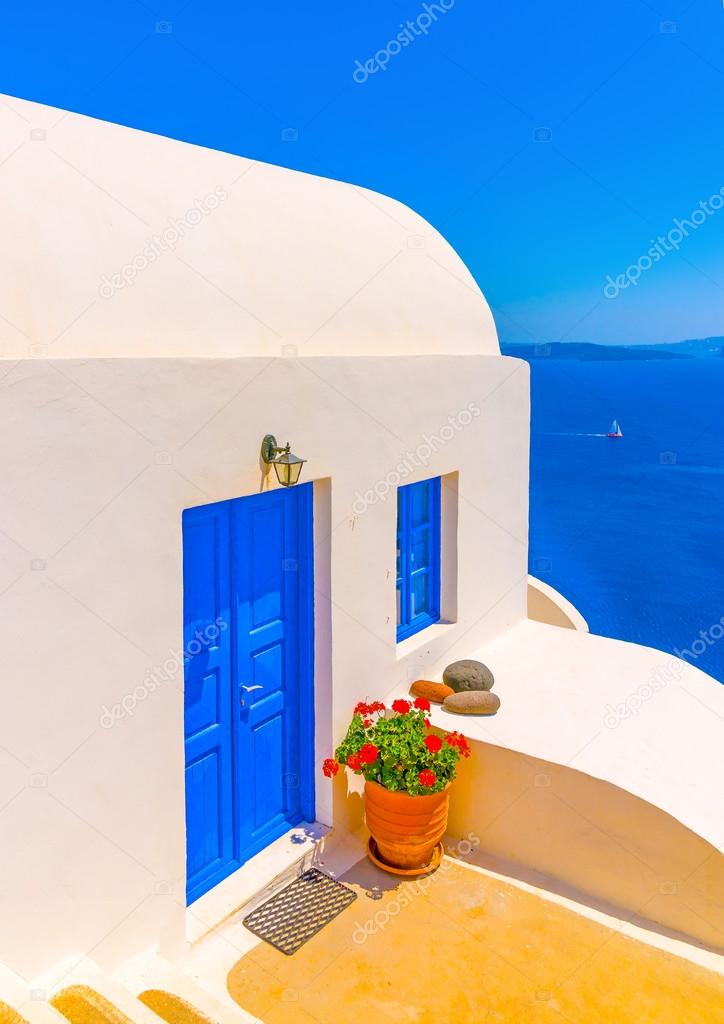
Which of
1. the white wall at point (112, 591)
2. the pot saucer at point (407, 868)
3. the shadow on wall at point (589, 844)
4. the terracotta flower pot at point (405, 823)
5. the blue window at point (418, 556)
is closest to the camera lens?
the white wall at point (112, 591)

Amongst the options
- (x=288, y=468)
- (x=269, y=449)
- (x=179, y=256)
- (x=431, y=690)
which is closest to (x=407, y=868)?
(x=431, y=690)

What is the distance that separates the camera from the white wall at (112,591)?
4.13 metres

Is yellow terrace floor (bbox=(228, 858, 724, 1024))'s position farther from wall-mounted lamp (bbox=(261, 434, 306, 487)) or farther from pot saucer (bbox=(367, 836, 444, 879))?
wall-mounted lamp (bbox=(261, 434, 306, 487))

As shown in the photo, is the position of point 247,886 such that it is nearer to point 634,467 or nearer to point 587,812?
point 587,812

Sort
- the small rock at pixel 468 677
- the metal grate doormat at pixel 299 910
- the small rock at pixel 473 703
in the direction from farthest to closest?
the small rock at pixel 468 677
the small rock at pixel 473 703
the metal grate doormat at pixel 299 910

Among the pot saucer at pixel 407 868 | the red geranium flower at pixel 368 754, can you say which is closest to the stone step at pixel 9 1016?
the red geranium flower at pixel 368 754

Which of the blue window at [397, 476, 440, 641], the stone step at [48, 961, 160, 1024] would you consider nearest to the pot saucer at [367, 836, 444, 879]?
the blue window at [397, 476, 440, 641]

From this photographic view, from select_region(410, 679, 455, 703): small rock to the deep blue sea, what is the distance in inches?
201

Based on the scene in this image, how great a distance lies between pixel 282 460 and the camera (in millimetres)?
5578

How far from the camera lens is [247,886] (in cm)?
588

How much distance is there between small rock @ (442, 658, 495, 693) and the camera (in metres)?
7.49

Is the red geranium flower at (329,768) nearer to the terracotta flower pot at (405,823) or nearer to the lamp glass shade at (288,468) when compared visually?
the terracotta flower pot at (405,823)

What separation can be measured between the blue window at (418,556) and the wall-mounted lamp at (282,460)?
2.21 meters

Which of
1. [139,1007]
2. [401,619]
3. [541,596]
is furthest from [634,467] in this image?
[139,1007]
